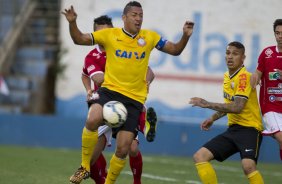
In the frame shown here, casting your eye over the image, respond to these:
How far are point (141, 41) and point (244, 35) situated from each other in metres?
12.4

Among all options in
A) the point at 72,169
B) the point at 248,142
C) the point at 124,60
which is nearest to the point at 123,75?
the point at 124,60

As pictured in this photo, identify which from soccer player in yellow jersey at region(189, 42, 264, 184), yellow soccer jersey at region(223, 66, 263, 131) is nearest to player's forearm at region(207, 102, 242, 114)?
soccer player in yellow jersey at region(189, 42, 264, 184)

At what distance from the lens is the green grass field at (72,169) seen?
11414 mm

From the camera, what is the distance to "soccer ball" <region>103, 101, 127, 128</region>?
351 inches

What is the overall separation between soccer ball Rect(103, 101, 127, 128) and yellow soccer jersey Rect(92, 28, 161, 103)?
0.33 metres

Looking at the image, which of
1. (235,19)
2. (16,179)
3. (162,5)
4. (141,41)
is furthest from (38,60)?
(141,41)

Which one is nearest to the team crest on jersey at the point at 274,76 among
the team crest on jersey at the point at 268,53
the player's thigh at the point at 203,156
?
the team crest on jersey at the point at 268,53

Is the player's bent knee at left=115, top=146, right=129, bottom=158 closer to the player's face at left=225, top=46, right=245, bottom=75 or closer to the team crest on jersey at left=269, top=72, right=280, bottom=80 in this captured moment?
the player's face at left=225, top=46, right=245, bottom=75

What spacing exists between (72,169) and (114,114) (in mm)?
4321

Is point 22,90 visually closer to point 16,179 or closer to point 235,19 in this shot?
point 235,19

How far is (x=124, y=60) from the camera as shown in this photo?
927 cm

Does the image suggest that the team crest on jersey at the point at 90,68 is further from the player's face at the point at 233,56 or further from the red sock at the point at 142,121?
the player's face at the point at 233,56

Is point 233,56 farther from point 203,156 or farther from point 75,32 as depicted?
point 75,32

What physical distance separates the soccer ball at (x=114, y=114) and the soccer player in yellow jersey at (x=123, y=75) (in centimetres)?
16
